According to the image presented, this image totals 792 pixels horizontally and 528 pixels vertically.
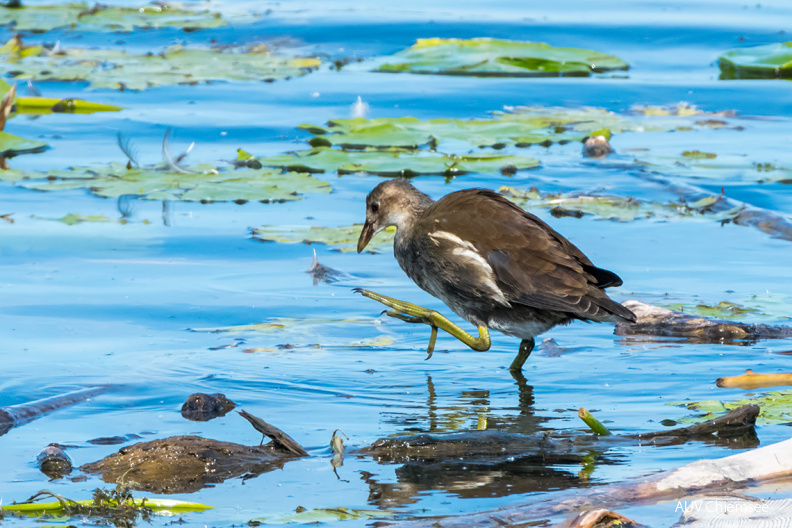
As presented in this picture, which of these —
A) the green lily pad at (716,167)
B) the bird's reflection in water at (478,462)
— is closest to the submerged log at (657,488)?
the bird's reflection in water at (478,462)

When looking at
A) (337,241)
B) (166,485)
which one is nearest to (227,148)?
(337,241)

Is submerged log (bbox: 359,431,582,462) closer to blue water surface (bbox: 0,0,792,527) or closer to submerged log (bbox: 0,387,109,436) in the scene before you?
blue water surface (bbox: 0,0,792,527)

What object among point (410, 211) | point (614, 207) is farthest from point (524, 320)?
point (614, 207)

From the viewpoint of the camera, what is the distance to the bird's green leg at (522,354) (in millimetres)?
5176

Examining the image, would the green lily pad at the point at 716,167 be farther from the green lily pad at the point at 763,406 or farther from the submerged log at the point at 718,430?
the submerged log at the point at 718,430

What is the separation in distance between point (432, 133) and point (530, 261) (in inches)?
154

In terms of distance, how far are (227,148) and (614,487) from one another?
6.05 m

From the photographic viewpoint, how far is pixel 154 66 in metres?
11.6

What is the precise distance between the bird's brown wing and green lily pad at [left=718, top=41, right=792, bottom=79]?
22.3 feet

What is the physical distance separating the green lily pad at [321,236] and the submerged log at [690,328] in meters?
1.82

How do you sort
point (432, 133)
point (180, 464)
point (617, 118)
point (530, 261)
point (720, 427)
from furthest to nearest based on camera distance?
point (617, 118)
point (432, 133)
point (530, 261)
point (720, 427)
point (180, 464)

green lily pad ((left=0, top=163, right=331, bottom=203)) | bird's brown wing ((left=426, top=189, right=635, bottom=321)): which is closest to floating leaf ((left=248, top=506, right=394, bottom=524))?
bird's brown wing ((left=426, top=189, right=635, bottom=321))

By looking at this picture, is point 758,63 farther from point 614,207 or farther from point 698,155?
point 614,207

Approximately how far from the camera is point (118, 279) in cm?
625
